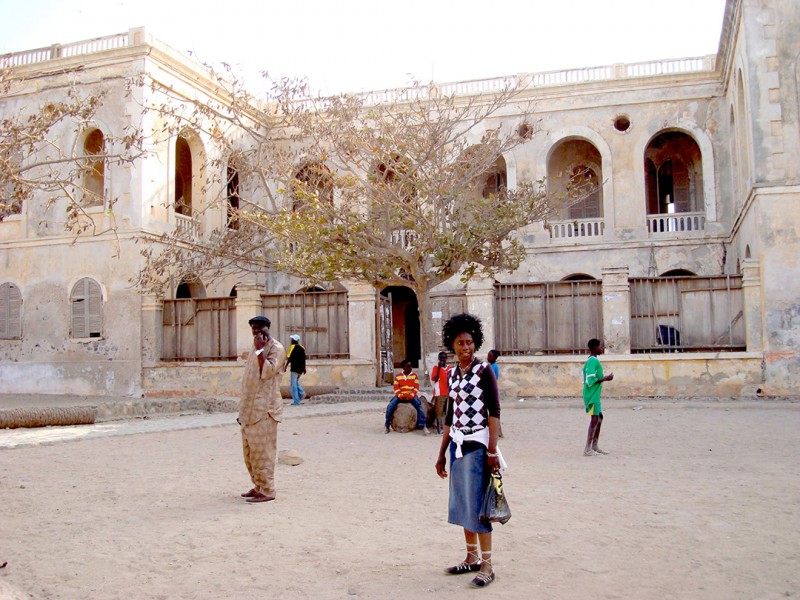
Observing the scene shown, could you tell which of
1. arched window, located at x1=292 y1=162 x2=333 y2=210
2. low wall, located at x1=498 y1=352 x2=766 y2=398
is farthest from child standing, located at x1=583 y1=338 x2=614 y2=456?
low wall, located at x1=498 y1=352 x2=766 y2=398

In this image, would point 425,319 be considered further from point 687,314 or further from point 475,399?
point 475,399

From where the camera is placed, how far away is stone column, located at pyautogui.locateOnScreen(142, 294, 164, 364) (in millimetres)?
18828

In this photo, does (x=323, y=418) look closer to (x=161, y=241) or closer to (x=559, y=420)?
(x=559, y=420)

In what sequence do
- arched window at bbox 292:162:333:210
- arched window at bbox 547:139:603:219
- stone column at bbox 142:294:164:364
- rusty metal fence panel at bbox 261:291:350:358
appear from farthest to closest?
arched window at bbox 547:139:603:219
stone column at bbox 142:294:164:364
rusty metal fence panel at bbox 261:291:350:358
arched window at bbox 292:162:333:210

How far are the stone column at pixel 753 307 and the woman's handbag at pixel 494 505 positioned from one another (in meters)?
12.7

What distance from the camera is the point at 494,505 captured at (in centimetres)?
430

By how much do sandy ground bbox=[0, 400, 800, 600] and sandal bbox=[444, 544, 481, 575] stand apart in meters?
0.05

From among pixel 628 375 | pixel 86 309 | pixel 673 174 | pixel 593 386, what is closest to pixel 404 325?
pixel 673 174

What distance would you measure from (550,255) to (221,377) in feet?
31.6

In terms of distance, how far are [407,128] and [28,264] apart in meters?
11.9

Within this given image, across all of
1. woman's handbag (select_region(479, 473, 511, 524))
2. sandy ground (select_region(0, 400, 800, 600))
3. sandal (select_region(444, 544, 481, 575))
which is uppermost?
woman's handbag (select_region(479, 473, 511, 524))

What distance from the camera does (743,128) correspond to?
18.3 metres

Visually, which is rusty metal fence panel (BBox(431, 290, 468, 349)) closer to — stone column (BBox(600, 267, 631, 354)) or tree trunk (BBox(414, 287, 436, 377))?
stone column (BBox(600, 267, 631, 354))

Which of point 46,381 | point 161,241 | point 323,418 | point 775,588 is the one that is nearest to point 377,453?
point 323,418
